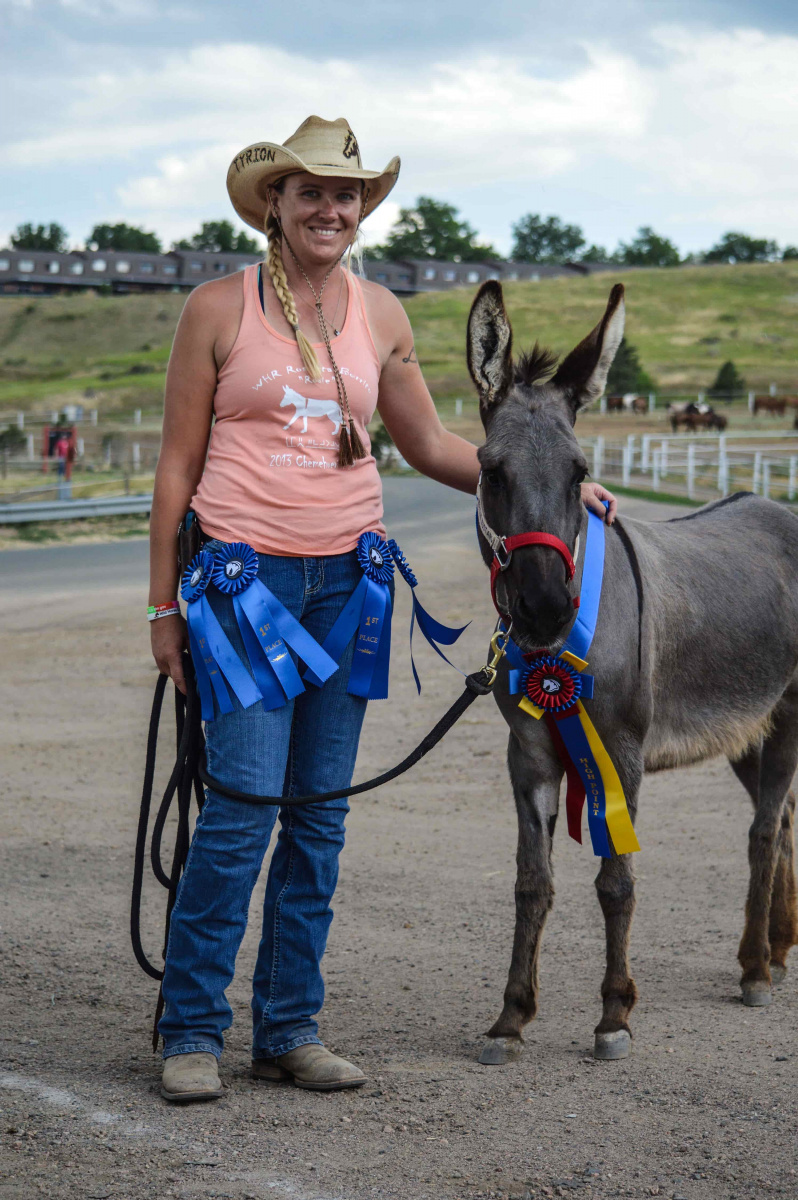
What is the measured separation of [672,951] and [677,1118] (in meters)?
1.46

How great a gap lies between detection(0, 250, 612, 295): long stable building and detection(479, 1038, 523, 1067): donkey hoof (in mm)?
114382

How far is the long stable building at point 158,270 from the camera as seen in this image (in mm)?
115688

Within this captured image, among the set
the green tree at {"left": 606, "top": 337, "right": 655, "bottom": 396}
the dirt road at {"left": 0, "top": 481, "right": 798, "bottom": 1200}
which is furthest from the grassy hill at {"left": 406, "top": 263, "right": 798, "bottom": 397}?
the dirt road at {"left": 0, "top": 481, "right": 798, "bottom": 1200}

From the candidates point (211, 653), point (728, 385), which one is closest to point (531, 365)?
point (211, 653)

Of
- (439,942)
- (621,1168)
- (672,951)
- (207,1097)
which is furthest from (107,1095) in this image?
(672,951)

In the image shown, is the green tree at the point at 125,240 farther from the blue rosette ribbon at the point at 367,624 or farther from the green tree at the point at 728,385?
the blue rosette ribbon at the point at 367,624

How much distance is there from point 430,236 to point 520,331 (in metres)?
64.0

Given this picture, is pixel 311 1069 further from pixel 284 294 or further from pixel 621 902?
pixel 284 294

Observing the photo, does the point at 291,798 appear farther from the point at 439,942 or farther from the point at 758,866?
the point at 758,866

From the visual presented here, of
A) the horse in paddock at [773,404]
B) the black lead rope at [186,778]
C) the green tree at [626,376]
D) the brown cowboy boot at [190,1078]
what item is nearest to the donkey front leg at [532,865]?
the black lead rope at [186,778]

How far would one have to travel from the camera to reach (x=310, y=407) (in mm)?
3113

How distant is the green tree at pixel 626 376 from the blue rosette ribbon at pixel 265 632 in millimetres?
49416

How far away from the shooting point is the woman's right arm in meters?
3.10

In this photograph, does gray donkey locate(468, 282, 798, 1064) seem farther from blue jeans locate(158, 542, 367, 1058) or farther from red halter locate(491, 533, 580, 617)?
blue jeans locate(158, 542, 367, 1058)
